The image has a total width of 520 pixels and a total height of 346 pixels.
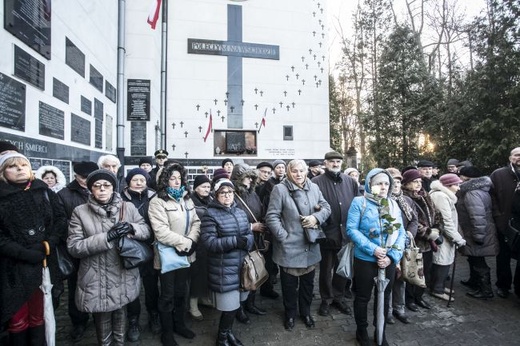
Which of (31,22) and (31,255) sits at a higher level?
(31,22)

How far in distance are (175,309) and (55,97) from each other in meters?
3.99

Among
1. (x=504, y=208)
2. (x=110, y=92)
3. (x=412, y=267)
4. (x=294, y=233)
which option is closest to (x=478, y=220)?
(x=504, y=208)

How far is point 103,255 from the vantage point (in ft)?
9.01

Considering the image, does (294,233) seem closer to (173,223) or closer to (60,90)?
(173,223)

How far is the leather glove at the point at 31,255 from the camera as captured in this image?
2326 mm

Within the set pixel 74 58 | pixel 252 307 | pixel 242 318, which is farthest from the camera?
pixel 74 58

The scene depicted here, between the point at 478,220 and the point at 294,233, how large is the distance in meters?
2.91

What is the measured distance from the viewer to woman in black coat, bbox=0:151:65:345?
232cm

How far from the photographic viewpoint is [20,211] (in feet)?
7.90

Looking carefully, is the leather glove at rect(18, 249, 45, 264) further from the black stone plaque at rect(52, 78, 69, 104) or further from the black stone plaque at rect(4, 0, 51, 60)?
the black stone plaque at rect(52, 78, 69, 104)

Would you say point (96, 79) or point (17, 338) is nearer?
point (17, 338)

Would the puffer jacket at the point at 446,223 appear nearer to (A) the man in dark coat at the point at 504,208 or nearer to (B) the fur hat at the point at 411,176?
(B) the fur hat at the point at 411,176

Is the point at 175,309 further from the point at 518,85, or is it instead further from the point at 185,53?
the point at 185,53

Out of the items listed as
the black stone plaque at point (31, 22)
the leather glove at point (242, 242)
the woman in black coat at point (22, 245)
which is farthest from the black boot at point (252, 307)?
the black stone plaque at point (31, 22)
